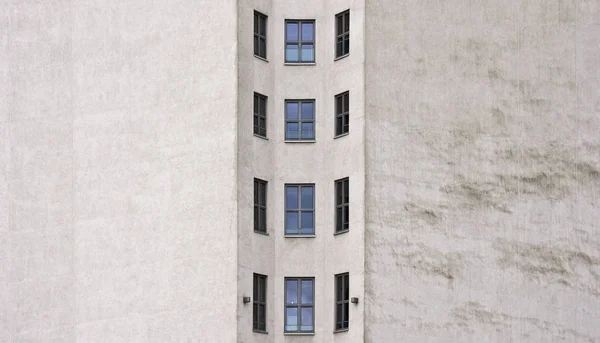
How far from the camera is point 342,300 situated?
199ft

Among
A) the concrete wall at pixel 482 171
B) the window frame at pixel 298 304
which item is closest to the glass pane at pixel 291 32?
the concrete wall at pixel 482 171

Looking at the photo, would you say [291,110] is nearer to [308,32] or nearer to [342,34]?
[308,32]

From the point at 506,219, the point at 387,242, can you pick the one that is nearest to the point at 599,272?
the point at 506,219

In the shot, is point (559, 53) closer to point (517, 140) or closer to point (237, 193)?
point (517, 140)

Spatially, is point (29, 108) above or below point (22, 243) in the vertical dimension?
above

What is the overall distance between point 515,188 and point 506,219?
1180mm

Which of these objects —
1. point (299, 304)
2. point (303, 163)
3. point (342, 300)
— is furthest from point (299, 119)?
point (342, 300)

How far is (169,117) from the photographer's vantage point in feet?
204

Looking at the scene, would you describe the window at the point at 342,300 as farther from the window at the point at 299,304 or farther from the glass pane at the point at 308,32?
the glass pane at the point at 308,32

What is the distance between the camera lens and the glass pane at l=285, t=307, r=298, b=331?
61.0 metres

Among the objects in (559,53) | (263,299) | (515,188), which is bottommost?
(263,299)

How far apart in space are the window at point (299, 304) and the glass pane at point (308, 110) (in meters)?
5.74

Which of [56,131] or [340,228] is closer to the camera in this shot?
[340,228]

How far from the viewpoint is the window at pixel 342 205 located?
6103 cm
